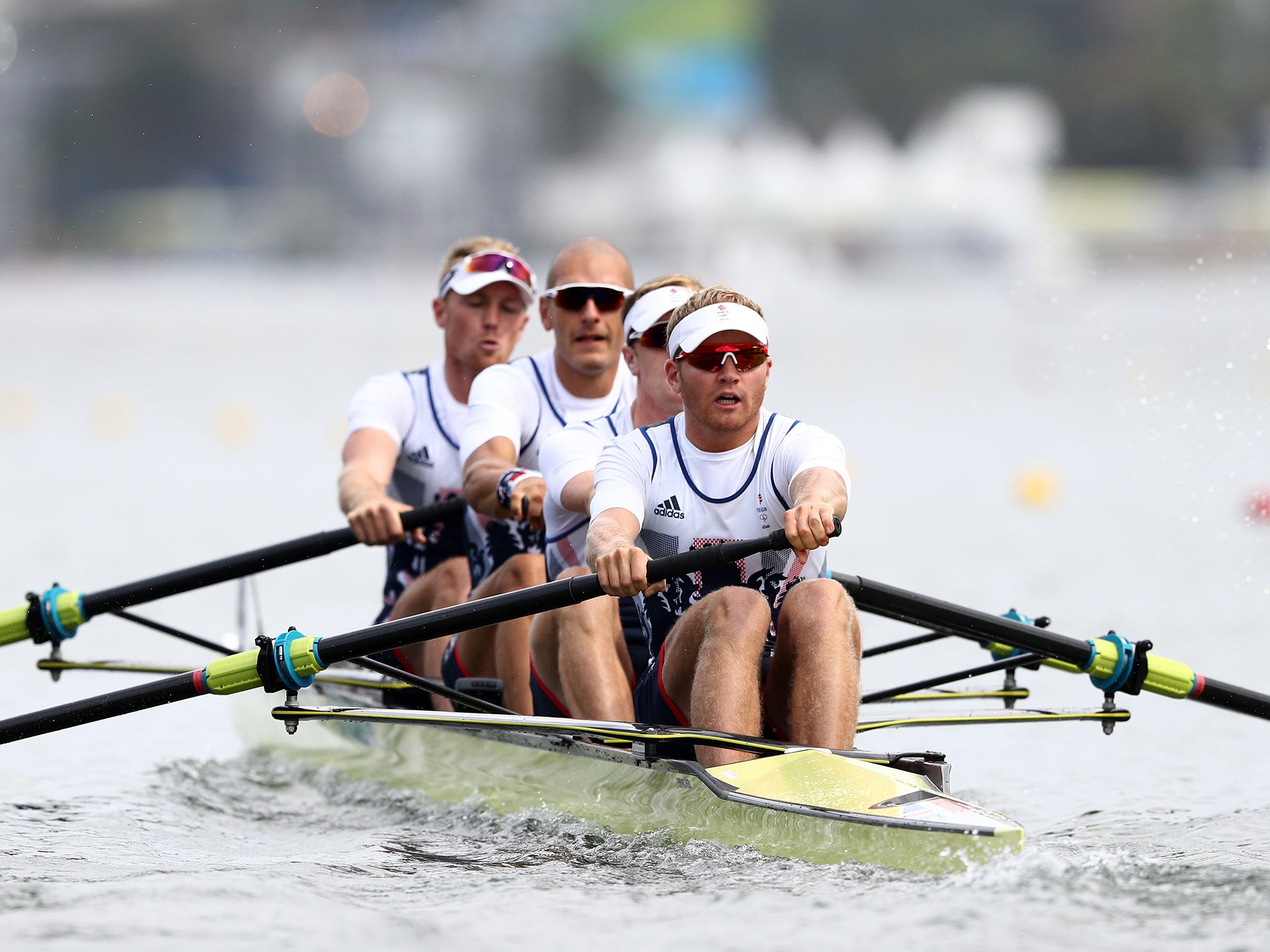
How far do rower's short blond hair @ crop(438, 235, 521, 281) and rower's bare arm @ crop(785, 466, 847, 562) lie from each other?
2.30m

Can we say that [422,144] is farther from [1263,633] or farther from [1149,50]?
[1263,633]

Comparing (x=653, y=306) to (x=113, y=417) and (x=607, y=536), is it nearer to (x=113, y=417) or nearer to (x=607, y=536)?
(x=607, y=536)

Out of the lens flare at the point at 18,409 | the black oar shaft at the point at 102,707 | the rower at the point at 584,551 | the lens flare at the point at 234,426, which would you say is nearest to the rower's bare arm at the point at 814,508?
the rower at the point at 584,551

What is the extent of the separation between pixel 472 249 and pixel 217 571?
5.14 ft

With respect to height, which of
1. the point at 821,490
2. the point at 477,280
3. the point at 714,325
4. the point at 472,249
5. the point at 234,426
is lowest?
the point at 821,490

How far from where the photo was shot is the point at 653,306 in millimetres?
5641

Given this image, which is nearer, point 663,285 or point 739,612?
point 739,612

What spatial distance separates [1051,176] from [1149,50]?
39.3ft

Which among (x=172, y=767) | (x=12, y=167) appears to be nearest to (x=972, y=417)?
(x=172, y=767)

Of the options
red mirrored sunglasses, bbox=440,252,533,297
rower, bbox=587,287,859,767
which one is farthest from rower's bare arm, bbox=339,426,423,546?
rower, bbox=587,287,859,767

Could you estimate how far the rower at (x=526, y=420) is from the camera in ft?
19.1

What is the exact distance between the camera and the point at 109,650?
9.45m

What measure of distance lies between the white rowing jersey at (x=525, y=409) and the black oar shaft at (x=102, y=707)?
4.24ft

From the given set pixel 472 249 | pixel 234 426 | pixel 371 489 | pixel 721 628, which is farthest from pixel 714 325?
pixel 234 426
